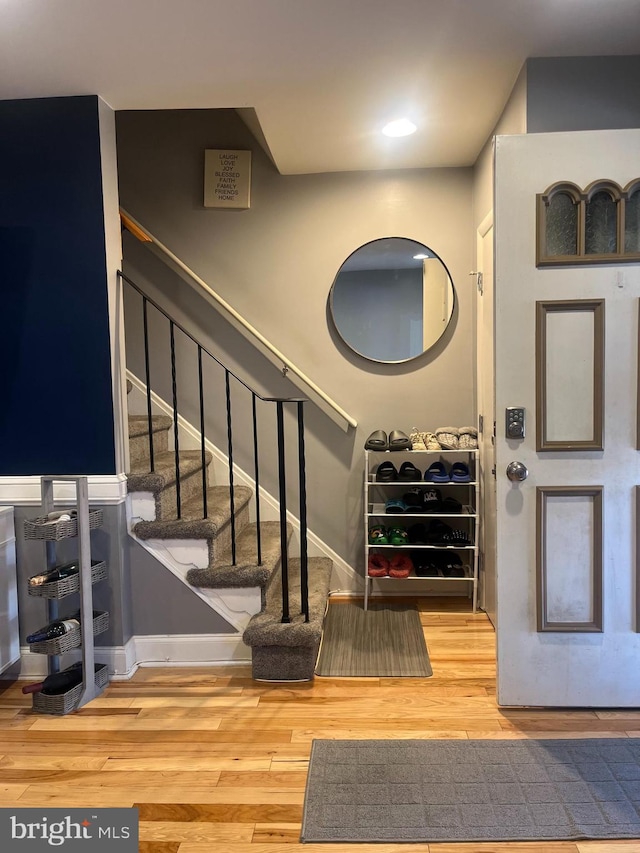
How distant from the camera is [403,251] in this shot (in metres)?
3.38

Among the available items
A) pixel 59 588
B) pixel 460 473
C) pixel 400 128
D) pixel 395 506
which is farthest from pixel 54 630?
pixel 400 128

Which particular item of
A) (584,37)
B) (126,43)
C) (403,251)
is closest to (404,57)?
(584,37)

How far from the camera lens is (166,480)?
8.77 ft

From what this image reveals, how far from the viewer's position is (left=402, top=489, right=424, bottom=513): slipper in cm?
318

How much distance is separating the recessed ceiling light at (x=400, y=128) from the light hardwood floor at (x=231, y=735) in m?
2.49

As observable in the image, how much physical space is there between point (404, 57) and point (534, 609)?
211 centimetres

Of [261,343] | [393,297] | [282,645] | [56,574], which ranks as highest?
[393,297]

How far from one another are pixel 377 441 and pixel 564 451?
1226mm

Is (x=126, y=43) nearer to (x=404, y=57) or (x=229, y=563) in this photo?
(x=404, y=57)

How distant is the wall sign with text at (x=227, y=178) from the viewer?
3.34 metres

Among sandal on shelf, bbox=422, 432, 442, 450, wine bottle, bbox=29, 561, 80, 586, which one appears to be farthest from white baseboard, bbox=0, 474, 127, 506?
sandal on shelf, bbox=422, 432, 442, 450

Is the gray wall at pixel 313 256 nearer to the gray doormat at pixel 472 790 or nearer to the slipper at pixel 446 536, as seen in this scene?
the slipper at pixel 446 536

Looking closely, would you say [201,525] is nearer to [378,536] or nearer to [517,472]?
[378,536]

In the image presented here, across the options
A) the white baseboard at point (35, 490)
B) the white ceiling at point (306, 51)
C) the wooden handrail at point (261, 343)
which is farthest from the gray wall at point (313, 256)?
the white baseboard at point (35, 490)
